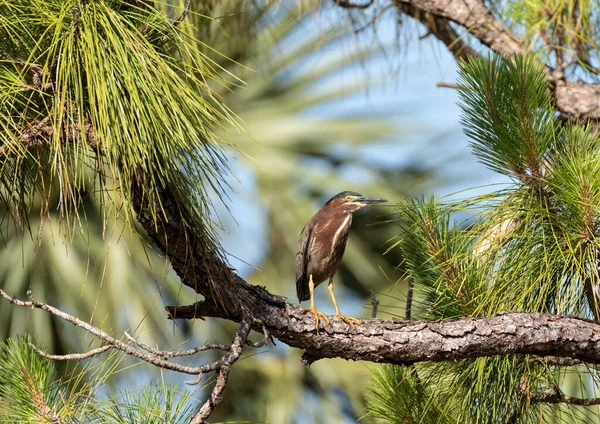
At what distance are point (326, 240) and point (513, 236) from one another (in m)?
0.94

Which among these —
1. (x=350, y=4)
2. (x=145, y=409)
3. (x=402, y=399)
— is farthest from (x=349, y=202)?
(x=145, y=409)

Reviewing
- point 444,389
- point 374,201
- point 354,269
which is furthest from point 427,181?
point 444,389

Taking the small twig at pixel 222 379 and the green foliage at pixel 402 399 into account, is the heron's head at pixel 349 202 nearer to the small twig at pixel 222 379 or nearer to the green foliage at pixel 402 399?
the green foliage at pixel 402 399

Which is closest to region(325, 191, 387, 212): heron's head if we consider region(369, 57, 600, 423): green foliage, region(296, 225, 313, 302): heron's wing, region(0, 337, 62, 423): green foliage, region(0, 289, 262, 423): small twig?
region(296, 225, 313, 302): heron's wing

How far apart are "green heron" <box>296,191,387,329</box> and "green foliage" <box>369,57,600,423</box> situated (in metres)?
0.69

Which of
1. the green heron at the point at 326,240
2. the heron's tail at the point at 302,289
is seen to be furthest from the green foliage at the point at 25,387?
the heron's tail at the point at 302,289

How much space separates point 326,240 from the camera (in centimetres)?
216

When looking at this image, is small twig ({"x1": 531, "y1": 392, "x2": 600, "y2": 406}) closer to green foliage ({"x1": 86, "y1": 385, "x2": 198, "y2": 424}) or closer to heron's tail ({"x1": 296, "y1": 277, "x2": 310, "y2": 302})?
green foliage ({"x1": 86, "y1": 385, "x2": 198, "y2": 424})

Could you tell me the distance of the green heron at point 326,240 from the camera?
7.08 feet

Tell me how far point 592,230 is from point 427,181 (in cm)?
254

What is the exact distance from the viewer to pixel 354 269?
3.71 m

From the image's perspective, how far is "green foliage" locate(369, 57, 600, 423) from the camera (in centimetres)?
124

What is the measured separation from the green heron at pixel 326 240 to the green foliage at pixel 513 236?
691 mm

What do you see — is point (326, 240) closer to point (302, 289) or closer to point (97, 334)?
point (302, 289)
